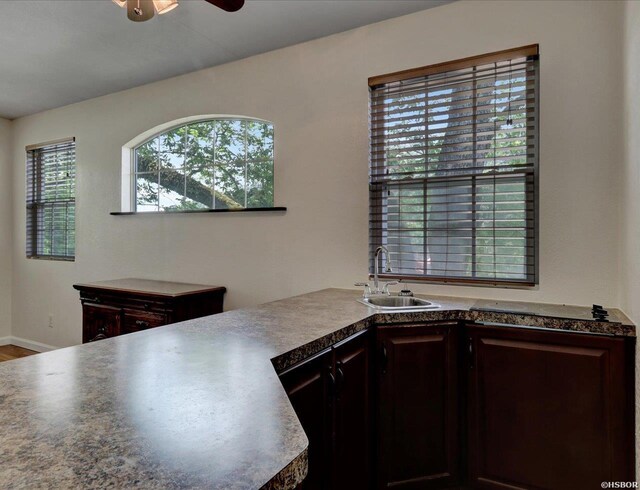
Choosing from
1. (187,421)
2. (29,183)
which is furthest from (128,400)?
(29,183)

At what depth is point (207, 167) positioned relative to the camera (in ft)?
11.6

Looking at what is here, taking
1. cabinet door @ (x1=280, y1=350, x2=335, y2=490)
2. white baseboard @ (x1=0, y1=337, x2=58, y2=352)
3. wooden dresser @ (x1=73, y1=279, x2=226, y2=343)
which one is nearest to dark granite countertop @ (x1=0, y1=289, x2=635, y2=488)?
cabinet door @ (x1=280, y1=350, x2=335, y2=490)

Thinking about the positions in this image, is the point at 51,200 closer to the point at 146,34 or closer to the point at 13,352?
the point at 13,352

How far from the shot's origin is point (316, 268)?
2.89m

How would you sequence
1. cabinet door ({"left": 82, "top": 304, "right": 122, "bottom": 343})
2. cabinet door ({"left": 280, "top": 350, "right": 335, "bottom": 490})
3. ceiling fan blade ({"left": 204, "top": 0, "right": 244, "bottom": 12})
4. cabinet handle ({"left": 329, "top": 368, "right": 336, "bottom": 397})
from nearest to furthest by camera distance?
1. cabinet door ({"left": 280, "top": 350, "right": 335, "bottom": 490})
2. cabinet handle ({"left": 329, "top": 368, "right": 336, "bottom": 397})
3. ceiling fan blade ({"left": 204, "top": 0, "right": 244, "bottom": 12})
4. cabinet door ({"left": 82, "top": 304, "right": 122, "bottom": 343})

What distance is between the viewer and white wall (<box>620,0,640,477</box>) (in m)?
1.62

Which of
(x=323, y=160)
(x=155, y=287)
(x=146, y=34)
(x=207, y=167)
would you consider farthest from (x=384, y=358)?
(x=146, y=34)

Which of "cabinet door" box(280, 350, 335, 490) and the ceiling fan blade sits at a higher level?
the ceiling fan blade

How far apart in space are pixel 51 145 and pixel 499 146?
4784 millimetres

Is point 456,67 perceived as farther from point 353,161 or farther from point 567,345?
point 567,345

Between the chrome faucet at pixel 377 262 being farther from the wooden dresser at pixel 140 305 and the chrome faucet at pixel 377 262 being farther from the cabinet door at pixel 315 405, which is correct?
the wooden dresser at pixel 140 305

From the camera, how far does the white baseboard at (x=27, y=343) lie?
15.0 feet

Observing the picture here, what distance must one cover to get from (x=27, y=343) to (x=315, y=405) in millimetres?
4859

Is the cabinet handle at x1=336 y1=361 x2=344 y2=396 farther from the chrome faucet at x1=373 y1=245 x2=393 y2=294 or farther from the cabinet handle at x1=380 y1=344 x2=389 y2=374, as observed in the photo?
the chrome faucet at x1=373 y1=245 x2=393 y2=294
